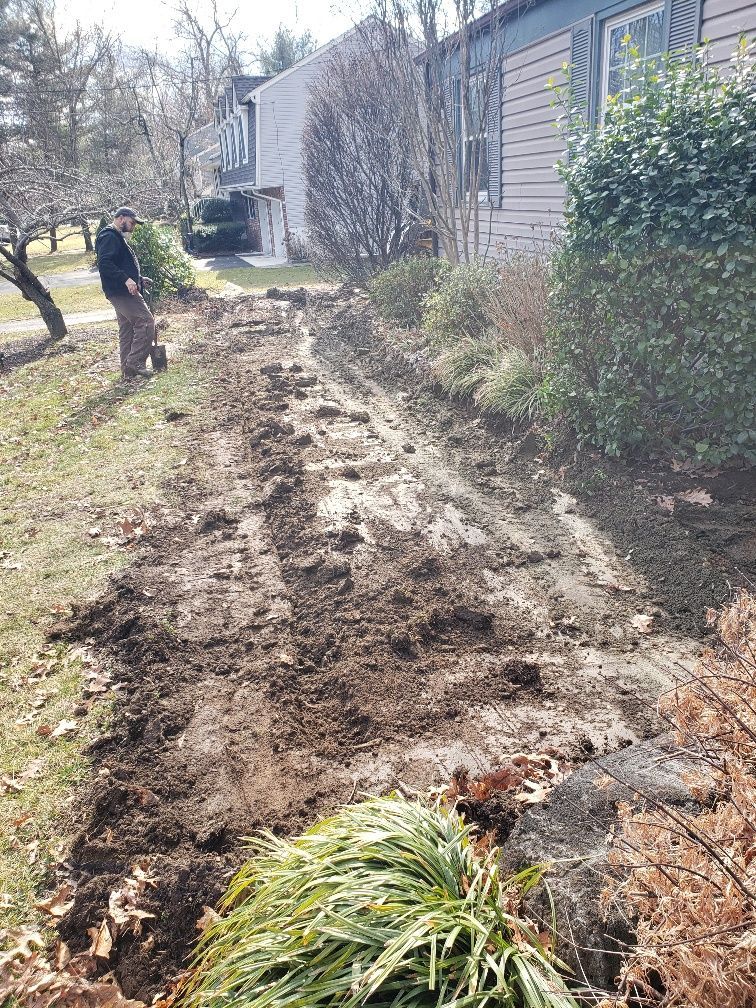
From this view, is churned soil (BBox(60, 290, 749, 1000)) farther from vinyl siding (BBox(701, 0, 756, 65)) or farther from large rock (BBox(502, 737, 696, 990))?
vinyl siding (BBox(701, 0, 756, 65))

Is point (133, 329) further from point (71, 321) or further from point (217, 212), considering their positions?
point (217, 212)

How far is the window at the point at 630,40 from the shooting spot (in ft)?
29.4

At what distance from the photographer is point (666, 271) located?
552 centimetres

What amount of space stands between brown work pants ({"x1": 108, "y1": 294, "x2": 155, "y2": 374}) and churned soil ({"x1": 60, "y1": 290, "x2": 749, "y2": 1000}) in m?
5.00

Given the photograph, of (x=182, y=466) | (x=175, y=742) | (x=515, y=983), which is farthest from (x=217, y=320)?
(x=515, y=983)

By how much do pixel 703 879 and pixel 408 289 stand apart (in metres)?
12.3

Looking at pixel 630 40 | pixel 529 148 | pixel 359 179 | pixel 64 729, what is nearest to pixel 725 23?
pixel 630 40

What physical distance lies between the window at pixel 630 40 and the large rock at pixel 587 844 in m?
8.25

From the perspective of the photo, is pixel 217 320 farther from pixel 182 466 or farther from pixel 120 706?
pixel 120 706

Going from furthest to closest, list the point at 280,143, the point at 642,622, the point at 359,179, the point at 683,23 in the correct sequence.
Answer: the point at 280,143 → the point at 359,179 → the point at 683,23 → the point at 642,622

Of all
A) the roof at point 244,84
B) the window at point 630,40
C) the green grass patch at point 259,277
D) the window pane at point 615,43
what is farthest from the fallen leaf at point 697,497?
the roof at point 244,84

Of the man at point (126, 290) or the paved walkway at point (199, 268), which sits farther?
the paved walkway at point (199, 268)

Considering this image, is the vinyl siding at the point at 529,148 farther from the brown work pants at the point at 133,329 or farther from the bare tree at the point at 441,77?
the brown work pants at the point at 133,329

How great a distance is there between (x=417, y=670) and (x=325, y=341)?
9826 mm
